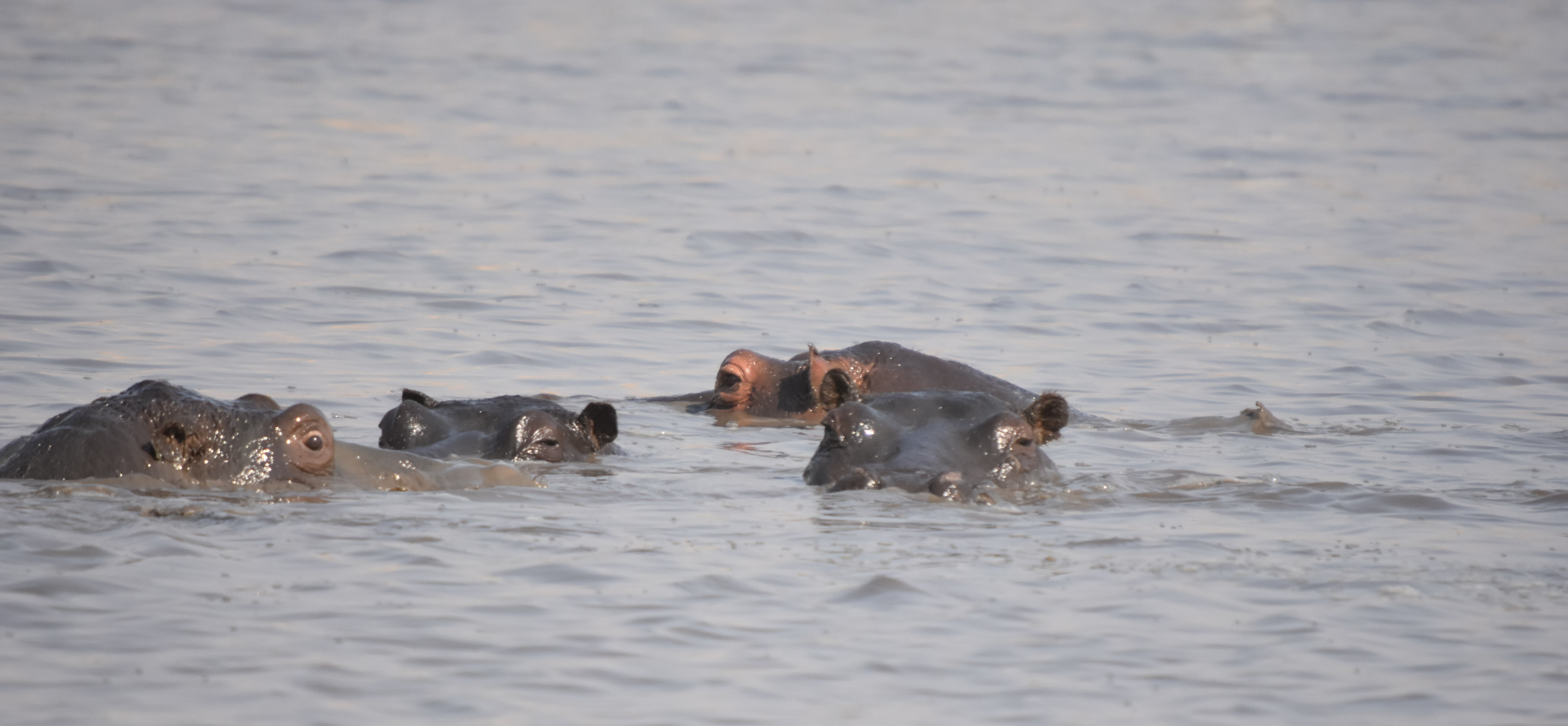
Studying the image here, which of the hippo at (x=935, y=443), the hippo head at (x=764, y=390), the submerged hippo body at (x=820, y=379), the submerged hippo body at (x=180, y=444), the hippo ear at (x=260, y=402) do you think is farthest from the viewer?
the hippo head at (x=764, y=390)

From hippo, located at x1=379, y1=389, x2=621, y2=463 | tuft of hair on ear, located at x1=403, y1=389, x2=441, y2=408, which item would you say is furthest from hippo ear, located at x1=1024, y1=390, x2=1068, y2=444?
tuft of hair on ear, located at x1=403, y1=389, x2=441, y2=408

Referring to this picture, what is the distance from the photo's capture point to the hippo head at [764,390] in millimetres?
11000

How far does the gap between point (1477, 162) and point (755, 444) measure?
57.1ft

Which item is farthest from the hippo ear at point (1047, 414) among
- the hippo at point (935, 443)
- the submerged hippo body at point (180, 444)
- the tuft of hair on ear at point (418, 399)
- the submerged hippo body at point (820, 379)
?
the submerged hippo body at point (180, 444)

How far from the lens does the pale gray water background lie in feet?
19.5

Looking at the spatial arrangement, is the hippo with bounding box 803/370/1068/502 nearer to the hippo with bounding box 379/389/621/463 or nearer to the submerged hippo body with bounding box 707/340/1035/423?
the hippo with bounding box 379/389/621/463

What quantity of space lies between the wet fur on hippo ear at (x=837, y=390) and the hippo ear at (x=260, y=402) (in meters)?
2.58

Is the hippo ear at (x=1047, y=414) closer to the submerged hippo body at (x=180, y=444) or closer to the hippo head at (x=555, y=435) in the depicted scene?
the hippo head at (x=555, y=435)

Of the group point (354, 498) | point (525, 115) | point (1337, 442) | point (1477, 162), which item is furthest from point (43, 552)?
point (1477, 162)

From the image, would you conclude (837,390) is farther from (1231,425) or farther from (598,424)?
(1231,425)

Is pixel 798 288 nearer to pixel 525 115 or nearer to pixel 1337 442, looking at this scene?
pixel 1337 442

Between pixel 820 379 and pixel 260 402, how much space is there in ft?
12.3

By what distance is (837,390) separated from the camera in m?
8.81

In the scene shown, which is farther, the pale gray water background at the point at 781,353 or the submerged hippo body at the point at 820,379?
the submerged hippo body at the point at 820,379
